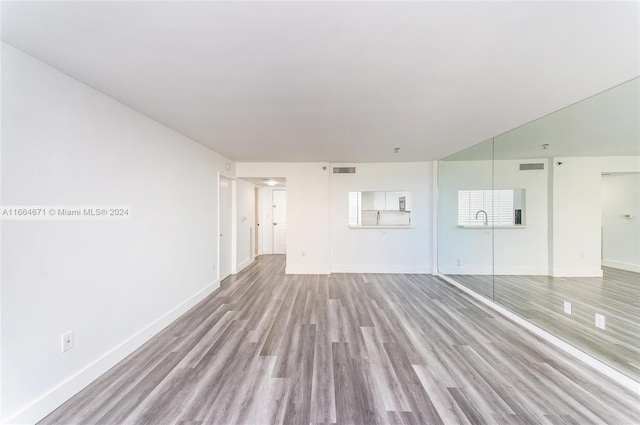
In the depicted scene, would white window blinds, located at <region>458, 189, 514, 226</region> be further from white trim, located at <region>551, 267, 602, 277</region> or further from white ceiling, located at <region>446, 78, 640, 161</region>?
white trim, located at <region>551, 267, 602, 277</region>

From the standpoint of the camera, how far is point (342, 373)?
2.00 metres

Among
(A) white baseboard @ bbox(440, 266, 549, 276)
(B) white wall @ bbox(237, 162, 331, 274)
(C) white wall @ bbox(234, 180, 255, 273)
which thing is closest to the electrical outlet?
(C) white wall @ bbox(234, 180, 255, 273)

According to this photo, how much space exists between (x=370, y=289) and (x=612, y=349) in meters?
2.78

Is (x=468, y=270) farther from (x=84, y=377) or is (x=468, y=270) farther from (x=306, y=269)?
(x=84, y=377)

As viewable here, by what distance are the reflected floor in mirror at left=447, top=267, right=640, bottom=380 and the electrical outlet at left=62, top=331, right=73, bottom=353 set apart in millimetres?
4644

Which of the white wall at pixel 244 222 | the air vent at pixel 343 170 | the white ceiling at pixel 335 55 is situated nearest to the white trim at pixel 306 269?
the white wall at pixel 244 222

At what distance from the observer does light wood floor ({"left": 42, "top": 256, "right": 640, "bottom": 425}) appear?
1601 mm

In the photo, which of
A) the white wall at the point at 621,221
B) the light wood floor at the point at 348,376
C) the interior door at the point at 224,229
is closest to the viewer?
the light wood floor at the point at 348,376

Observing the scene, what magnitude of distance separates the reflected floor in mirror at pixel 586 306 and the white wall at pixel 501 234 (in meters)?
0.32

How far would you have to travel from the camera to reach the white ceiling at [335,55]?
118 centimetres

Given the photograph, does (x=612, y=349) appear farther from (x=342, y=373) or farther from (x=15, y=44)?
(x=15, y=44)

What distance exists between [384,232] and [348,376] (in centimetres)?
369

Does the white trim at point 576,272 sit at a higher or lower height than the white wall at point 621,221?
lower

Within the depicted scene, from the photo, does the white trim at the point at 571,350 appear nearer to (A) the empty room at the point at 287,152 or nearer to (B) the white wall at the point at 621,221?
(A) the empty room at the point at 287,152
